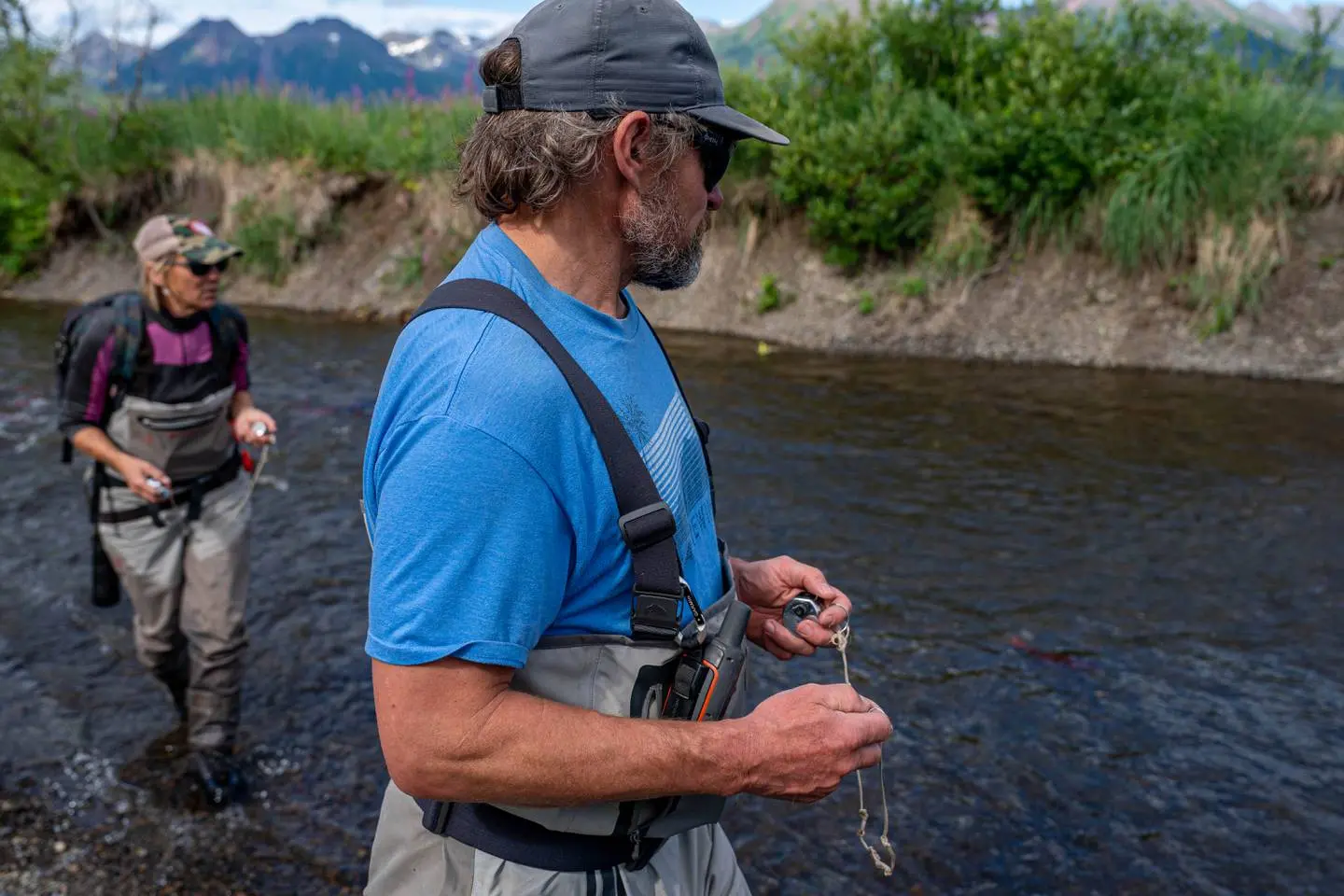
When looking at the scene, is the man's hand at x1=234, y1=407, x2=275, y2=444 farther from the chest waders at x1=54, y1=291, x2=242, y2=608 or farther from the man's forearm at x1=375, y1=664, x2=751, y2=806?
the man's forearm at x1=375, y1=664, x2=751, y2=806

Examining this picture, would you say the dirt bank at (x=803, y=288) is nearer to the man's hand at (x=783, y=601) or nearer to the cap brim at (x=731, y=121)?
the man's hand at (x=783, y=601)

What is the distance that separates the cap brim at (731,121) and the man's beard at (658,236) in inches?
4.9

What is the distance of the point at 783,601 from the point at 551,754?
41.6 inches

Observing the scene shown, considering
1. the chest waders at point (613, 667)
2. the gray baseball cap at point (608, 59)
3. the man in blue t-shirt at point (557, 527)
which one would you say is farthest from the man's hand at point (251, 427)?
the gray baseball cap at point (608, 59)

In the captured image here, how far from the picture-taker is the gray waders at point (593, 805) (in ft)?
5.97

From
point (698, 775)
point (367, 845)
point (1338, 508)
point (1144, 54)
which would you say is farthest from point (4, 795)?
point (1144, 54)

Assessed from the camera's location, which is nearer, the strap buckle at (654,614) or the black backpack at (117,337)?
the strap buckle at (654,614)

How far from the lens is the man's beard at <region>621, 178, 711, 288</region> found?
1.99 m

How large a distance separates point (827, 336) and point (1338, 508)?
6.68m

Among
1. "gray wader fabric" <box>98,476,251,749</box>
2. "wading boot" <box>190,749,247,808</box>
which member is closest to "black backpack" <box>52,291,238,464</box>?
"gray wader fabric" <box>98,476,251,749</box>

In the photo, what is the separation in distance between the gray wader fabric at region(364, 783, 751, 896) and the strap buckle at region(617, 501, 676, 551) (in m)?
0.63

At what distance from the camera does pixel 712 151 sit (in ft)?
6.66

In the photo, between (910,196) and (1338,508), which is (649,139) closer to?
(1338,508)

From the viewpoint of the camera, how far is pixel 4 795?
4832 mm
